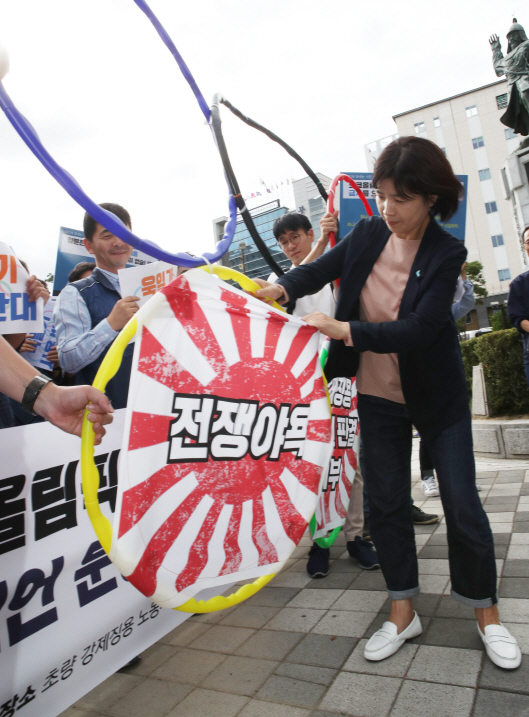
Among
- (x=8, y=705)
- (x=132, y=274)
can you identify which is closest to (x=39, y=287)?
(x=132, y=274)

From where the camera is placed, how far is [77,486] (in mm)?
1838

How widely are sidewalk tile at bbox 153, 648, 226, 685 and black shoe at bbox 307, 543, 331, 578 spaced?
0.88 m

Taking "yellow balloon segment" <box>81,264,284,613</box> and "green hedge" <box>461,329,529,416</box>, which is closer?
"yellow balloon segment" <box>81,264,284,613</box>

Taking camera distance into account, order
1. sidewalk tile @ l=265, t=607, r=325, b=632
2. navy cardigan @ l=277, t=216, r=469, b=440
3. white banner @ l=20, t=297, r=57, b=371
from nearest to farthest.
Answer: navy cardigan @ l=277, t=216, r=469, b=440 < sidewalk tile @ l=265, t=607, r=325, b=632 < white banner @ l=20, t=297, r=57, b=371

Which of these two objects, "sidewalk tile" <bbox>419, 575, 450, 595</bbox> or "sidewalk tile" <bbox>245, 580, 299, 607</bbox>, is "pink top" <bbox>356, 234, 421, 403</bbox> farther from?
"sidewalk tile" <bbox>245, 580, 299, 607</bbox>

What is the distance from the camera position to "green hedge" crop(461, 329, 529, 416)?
6.01 metres

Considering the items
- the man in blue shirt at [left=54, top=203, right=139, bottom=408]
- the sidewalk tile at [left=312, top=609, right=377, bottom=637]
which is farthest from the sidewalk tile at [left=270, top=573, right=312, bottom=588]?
the man in blue shirt at [left=54, top=203, right=139, bottom=408]

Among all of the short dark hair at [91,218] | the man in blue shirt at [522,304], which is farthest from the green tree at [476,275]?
the short dark hair at [91,218]

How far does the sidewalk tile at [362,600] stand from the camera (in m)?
2.34

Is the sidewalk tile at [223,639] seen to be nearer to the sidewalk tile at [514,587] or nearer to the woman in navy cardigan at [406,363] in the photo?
the woman in navy cardigan at [406,363]

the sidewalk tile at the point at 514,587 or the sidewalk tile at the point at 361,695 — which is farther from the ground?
the sidewalk tile at the point at 514,587

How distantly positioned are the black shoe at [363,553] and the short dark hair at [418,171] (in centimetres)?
201

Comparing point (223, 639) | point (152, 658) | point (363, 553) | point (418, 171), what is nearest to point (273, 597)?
point (223, 639)

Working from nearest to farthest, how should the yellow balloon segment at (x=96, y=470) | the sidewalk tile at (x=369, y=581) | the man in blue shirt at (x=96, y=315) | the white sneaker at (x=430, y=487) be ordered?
the yellow balloon segment at (x=96, y=470) → the man in blue shirt at (x=96, y=315) → the sidewalk tile at (x=369, y=581) → the white sneaker at (x=430, y=487)
